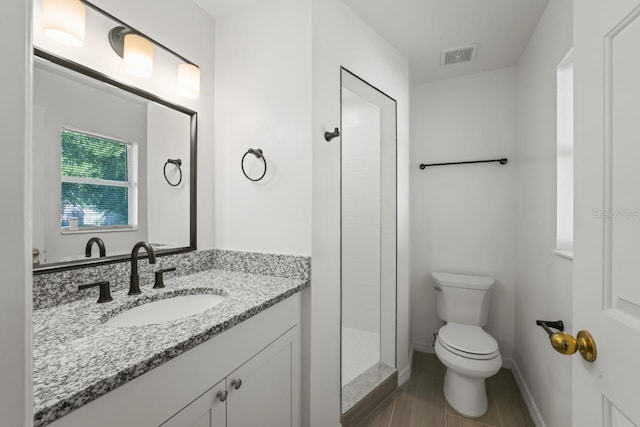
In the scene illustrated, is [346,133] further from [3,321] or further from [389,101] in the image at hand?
[3,321]

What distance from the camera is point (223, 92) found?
5.55ft

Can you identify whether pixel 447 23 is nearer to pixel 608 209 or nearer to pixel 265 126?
pixel 265 126

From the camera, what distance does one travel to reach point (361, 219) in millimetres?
2605

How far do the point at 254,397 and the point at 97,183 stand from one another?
42.9 inches

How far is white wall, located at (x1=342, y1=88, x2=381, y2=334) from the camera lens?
2.43 m

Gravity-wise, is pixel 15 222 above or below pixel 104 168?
below

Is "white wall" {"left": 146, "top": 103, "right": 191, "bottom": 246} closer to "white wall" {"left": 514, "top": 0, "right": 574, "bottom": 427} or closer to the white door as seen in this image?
the white door

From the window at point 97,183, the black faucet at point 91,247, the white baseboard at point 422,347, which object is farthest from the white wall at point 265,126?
the white baseboard at point 422,347

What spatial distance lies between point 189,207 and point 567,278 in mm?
1933

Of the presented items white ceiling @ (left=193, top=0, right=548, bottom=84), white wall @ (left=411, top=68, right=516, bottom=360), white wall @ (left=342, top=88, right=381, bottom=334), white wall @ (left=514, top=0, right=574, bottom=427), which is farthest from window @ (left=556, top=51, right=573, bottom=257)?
white wall @ (left=342, top=88, right=381, bottom=334)

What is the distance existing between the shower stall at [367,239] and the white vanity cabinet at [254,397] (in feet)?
2.14

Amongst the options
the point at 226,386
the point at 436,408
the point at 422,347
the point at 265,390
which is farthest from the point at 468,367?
the point at 226,386

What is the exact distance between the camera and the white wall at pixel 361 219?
7.97ft

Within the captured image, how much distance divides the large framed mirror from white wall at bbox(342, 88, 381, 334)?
1388 millimetres
